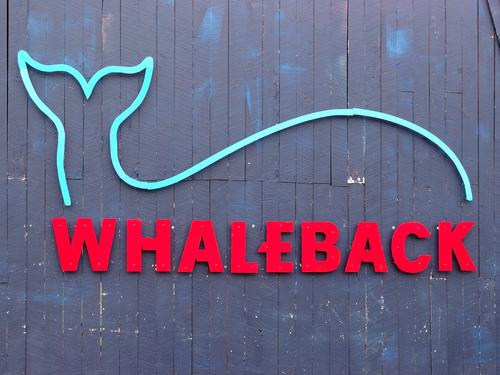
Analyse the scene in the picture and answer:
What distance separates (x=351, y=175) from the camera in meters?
5.94

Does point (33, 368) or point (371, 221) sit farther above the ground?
point (371, 221)

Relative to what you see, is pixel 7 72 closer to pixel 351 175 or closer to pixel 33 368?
pixel 33 368

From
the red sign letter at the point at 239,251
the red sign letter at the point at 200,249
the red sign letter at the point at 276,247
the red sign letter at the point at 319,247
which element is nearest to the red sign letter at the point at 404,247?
the red sign letter at the point at 319,247

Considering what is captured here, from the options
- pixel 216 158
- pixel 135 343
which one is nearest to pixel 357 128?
pixel 216 158

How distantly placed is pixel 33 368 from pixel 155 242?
47.5 inches

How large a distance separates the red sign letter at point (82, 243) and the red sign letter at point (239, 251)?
851mm

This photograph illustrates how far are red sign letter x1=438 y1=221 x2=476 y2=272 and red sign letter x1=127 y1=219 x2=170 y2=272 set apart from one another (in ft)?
6.58

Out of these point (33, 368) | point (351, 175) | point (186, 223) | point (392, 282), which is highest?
point (351, 175)

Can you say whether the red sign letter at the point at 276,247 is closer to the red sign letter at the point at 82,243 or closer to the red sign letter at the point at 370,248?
the red sign letter at the point at 370,248

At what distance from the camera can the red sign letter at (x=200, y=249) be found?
18.7ft

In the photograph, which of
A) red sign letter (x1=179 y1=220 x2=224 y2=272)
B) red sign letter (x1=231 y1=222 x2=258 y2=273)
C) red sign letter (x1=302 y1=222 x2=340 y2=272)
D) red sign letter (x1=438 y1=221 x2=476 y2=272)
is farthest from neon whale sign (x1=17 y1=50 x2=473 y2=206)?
red sign letter (x1=438 y1=221 x2=476 y2=272)

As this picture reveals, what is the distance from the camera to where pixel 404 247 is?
5.92 metres

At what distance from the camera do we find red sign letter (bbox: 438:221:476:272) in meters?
5.95

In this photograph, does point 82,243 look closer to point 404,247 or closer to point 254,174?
point 254,174
